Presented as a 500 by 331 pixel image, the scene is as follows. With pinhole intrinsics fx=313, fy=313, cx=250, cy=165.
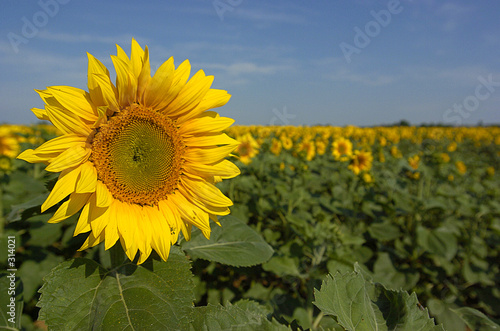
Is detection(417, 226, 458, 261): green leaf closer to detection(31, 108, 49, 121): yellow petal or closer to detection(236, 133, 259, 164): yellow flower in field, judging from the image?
detection(236, 133, 259, 164): yellow flower in field

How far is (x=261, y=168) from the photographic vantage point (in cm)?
641

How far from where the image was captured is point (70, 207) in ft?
3.75

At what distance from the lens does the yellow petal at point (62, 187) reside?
1085 mm

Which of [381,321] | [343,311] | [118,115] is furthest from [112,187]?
[381,321]

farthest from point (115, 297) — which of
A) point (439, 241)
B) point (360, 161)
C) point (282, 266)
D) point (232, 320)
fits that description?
point (360, 161)

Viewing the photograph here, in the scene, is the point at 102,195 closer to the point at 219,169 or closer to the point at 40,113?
the point at 40,113

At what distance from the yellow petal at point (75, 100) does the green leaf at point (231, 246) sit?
30.7 inches

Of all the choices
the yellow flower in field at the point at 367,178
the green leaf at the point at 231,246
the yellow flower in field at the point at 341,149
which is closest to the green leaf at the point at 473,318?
the green leaf at the point at 231,246

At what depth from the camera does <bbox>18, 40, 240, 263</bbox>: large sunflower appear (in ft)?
3.72

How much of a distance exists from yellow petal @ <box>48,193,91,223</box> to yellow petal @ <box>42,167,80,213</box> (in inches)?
1.4

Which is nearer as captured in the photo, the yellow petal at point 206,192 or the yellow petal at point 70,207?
the yellow petal at point 70,207

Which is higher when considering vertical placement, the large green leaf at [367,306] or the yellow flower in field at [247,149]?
the yellow flower in field at [247,149]

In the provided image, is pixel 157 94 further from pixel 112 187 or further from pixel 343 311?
pixel 343 311

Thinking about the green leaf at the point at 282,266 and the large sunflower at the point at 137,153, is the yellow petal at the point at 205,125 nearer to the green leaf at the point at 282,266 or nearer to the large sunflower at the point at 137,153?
the large sunflower at the point at 137,153
